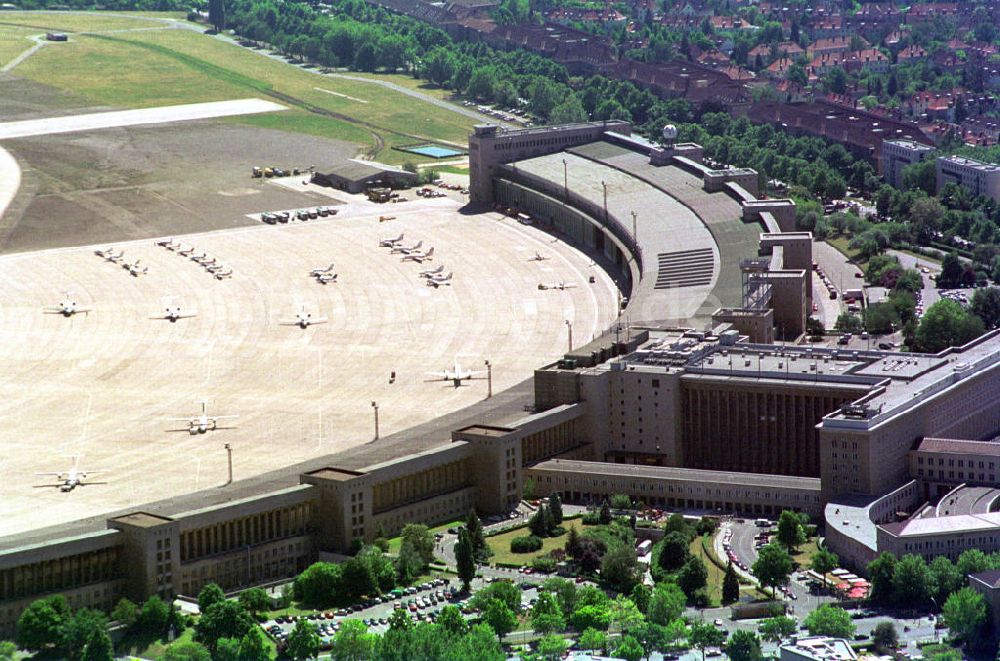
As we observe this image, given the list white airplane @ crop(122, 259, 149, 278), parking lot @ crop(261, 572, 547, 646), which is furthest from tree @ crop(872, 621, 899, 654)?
white airplane @ crop(122, 259, 149, 278)

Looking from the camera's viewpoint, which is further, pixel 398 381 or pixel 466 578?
pixel 398 381

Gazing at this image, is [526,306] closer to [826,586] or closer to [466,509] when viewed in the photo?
[466,509]

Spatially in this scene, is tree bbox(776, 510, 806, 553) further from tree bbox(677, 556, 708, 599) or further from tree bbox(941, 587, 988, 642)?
tree bbox(941, 587, 988, 642)

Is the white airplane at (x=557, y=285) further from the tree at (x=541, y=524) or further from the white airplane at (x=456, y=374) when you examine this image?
the tree at (x=541, y=524)

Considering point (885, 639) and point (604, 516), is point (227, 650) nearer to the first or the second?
point (604, 516)

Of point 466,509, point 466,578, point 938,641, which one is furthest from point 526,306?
point 938,641

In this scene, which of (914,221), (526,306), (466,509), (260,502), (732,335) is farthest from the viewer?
(914,221)
